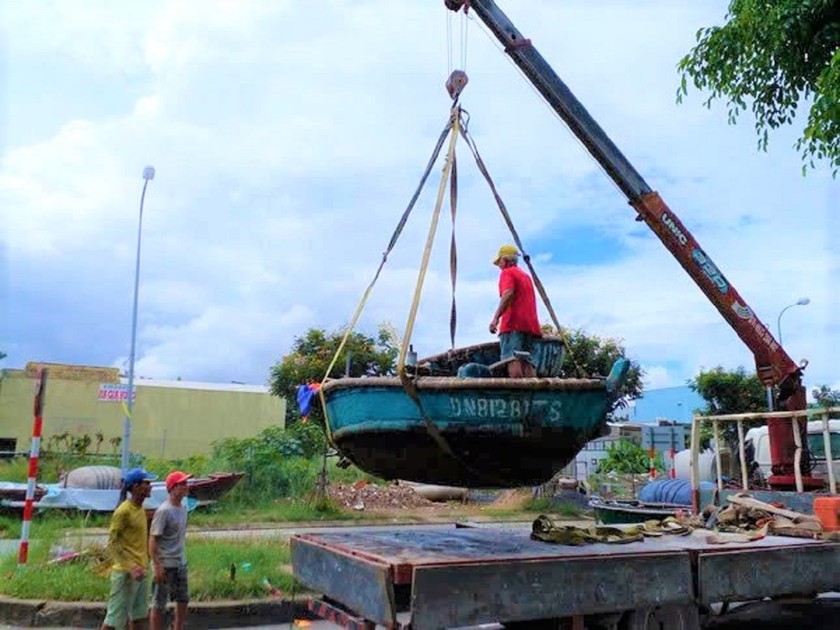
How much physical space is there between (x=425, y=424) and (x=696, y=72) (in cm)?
550

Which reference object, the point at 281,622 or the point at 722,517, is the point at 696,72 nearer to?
the point at 722,517

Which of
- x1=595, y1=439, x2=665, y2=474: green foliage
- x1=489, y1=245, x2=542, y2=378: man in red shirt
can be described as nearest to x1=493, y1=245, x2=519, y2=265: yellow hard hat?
x1=489, y1=245, x2=542, y2=378: man in red shirt

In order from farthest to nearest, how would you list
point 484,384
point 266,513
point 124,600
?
point 266,513 < point 124,600 < point 484,384

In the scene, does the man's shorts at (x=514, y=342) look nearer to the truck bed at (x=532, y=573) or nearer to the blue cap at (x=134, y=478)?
the truck bed at (x=532, y=573)

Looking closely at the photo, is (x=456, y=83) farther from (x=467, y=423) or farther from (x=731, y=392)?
(x=731, y=392)

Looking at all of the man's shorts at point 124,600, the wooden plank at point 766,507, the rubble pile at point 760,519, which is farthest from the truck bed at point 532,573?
the man's shorts at point 124,600

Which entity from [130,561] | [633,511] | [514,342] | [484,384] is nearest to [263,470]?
[633,511]

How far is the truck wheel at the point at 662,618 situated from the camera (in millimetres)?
5195

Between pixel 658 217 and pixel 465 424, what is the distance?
6.38 meters

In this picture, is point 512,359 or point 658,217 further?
point 658,217

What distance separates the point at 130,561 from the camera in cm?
568

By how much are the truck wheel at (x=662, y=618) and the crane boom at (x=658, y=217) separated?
17.4 ft

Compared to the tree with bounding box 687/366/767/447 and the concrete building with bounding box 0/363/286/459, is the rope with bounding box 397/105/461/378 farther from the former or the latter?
the concrete building with bounding box 0/363/286/459

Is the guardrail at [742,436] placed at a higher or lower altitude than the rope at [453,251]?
lower
